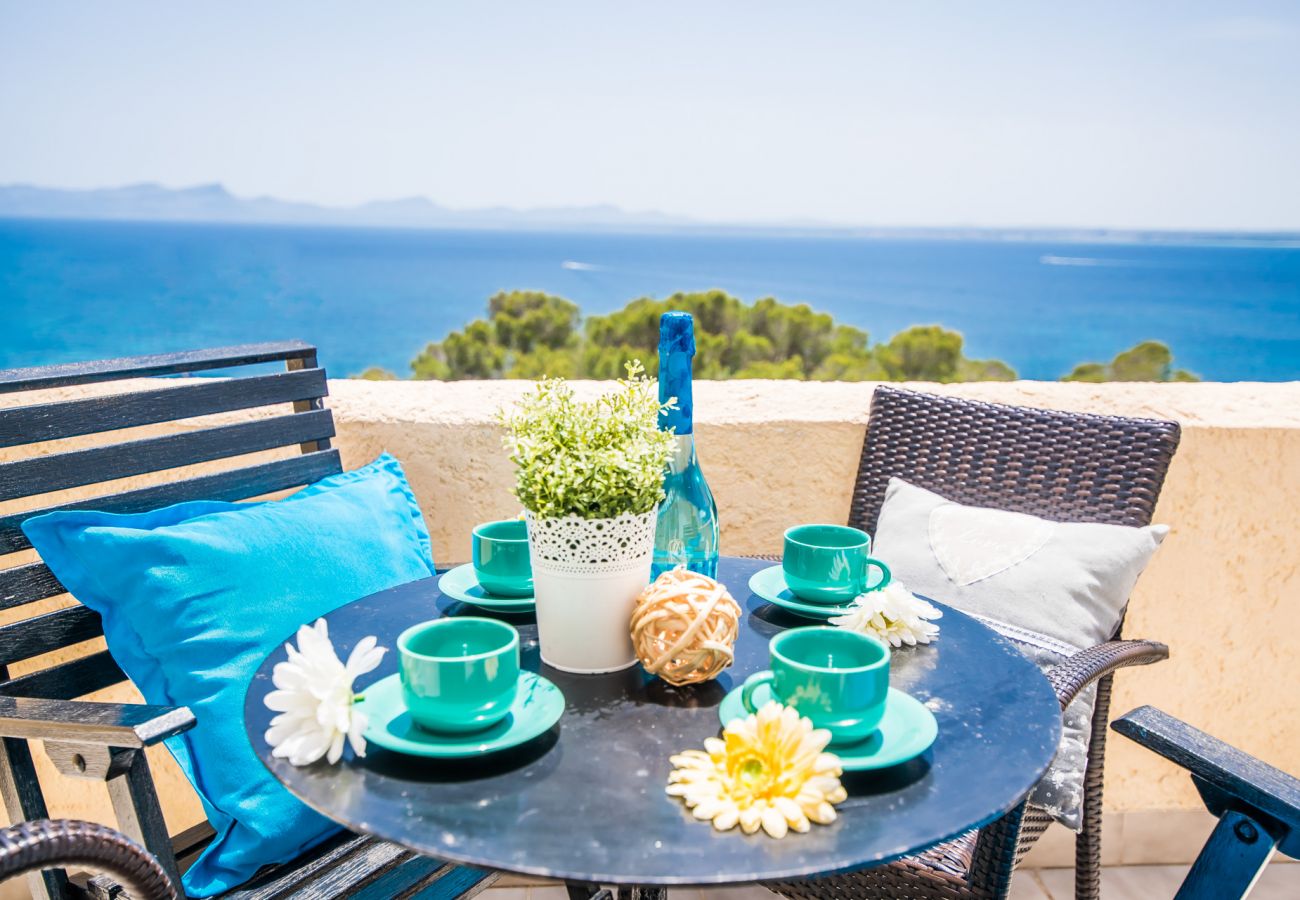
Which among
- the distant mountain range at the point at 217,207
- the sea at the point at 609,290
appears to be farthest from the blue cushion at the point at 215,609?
the distant mountain range at the point at 217,207

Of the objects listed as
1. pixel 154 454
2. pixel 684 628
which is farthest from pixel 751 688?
pixel 154 454

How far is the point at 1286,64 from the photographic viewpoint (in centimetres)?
5047

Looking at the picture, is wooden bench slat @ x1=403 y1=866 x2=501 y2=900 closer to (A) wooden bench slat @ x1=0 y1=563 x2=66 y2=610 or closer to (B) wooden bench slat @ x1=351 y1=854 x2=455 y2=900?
(B) wooden bench slat @ x1=351 y1=854 x2=455 y2=900

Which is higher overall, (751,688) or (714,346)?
(751,688)

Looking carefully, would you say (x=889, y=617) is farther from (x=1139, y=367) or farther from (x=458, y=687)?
(x=1139, y=367)

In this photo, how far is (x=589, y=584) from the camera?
1.04 m

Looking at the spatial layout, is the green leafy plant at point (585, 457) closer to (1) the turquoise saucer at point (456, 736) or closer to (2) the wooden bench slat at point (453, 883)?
(1) the turquoise saucer at point (456, 736)

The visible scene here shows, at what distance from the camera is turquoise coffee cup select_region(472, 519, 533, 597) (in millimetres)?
1244

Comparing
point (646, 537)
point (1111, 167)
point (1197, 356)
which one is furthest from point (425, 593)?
point (1111, 167)

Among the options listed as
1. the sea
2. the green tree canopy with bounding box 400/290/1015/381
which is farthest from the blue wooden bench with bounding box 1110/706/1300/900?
the sea

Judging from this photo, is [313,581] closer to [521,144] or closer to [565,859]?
[565,859]

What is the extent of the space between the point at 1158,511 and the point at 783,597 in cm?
101

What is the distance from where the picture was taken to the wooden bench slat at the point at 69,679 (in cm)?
133

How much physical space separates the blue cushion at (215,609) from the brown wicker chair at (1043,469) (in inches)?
28.0
